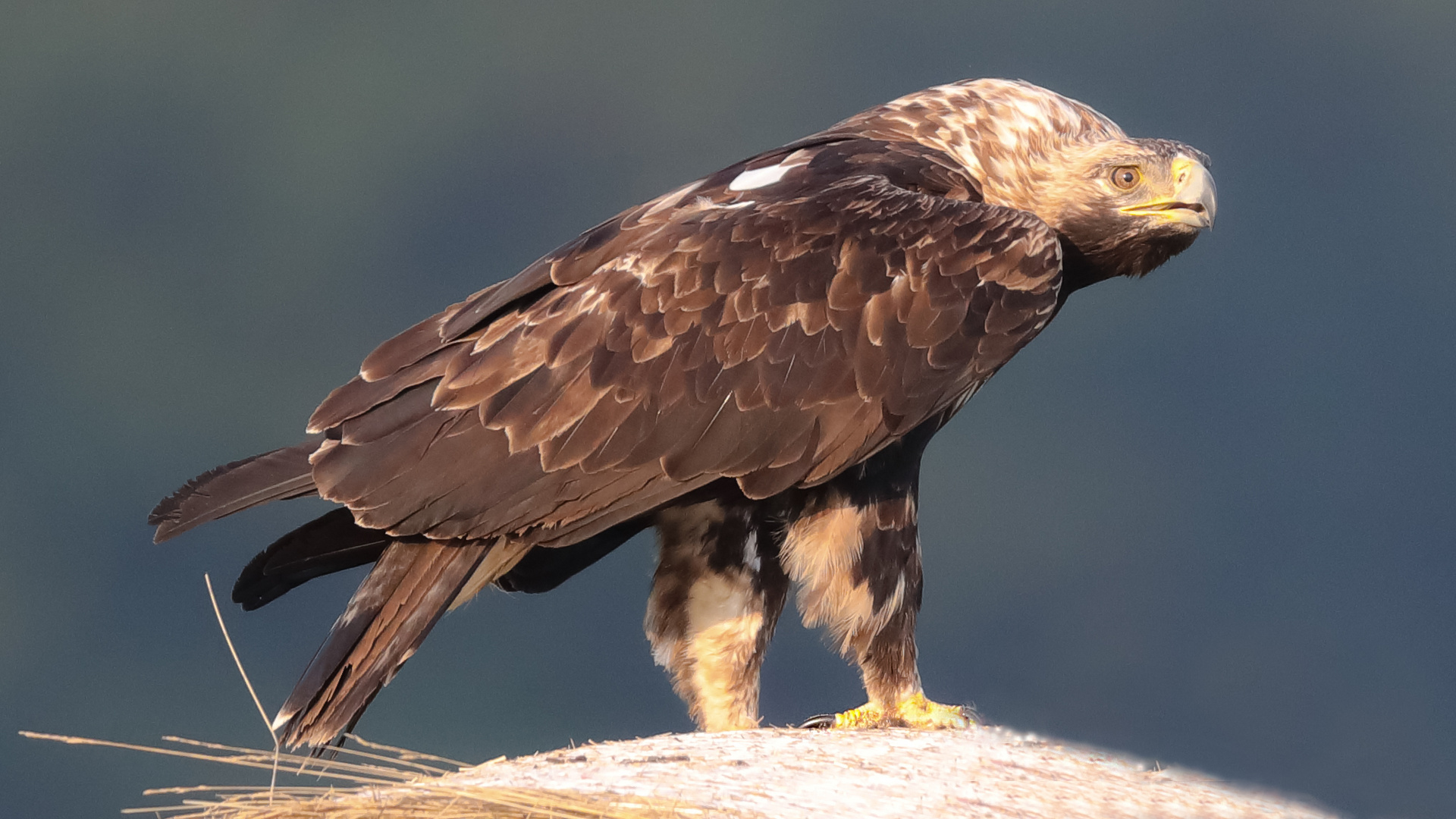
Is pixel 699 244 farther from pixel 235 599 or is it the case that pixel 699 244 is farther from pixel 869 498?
pixel 235 599

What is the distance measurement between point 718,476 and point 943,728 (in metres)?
1.09

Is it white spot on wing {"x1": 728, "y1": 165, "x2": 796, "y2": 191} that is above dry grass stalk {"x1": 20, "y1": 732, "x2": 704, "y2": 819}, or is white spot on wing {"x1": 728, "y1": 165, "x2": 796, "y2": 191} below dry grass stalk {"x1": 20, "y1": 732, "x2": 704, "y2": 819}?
above

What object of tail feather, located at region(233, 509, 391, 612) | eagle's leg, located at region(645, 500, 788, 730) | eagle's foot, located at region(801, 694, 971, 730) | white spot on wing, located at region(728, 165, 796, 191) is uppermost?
white spot on wing, located at region(728, 165, 796, 191)

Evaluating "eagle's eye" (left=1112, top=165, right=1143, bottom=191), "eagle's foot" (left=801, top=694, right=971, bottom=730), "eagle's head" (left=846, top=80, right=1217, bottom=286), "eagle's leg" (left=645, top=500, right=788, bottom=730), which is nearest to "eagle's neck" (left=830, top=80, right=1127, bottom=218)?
"eagle's head" (left=846, top=80, right=1217, bottom=286)

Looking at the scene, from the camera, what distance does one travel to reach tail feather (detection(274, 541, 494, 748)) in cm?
438

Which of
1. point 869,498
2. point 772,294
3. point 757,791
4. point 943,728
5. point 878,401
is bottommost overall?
point 943,728

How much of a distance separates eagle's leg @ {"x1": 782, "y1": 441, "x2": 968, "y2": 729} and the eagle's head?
3.24 ft

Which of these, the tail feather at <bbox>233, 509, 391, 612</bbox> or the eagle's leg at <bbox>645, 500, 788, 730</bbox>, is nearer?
the tail feather at <bbox>233, 509, 391, 612</bbox>

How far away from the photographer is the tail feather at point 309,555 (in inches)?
193

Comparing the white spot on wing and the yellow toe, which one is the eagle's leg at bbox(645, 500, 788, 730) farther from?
the white spot on wing

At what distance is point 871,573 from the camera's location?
190 inches

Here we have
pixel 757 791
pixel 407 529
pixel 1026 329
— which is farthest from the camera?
pixel 1026 329

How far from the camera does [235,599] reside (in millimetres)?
5047

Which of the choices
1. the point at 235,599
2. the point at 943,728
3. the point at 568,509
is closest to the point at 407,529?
the point at 568,509
